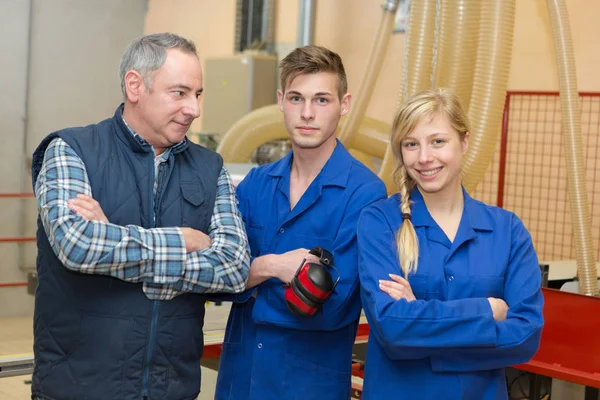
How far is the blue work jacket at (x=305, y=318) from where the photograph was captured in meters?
2.18

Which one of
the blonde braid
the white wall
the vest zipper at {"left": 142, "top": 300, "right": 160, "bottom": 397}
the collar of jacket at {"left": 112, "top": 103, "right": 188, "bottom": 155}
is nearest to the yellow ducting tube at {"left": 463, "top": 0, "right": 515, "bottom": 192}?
the blonde braid

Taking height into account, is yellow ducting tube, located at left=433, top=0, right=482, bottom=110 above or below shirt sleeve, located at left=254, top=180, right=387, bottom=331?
above

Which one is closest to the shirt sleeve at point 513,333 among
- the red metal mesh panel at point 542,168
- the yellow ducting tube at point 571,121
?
the yellow ducting tube at point 571,121

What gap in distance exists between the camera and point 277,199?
2.33 meters

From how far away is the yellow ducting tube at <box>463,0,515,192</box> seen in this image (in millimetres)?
3543

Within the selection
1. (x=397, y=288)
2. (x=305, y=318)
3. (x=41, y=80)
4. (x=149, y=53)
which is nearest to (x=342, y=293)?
(x=305, y=318)

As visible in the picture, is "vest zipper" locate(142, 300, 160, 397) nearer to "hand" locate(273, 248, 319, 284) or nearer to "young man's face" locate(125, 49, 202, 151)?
"hand" locate(273, 248, 319, 284)

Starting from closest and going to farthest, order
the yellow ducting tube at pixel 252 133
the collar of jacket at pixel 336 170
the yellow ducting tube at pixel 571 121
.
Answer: the collar of jacket at pixel 336 170
the yellow ducting tube at pixel 571 121
the yellow ducting tube at pixel 252 133

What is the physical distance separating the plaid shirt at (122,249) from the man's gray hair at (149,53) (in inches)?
10.5

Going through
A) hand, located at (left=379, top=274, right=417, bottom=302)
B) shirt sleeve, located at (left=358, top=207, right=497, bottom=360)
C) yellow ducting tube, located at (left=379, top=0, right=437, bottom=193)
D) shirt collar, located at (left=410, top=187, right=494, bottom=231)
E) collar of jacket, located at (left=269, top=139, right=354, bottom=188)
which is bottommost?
shirt sleeve, located at (left=358, top=207, right=497, bottom=360)

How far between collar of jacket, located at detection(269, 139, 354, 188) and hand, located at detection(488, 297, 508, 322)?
556mm

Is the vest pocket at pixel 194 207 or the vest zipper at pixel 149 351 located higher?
the vest pocket at pixel 194 207

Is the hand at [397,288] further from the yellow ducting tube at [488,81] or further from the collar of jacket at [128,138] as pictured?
the yellow ducting tube at [488,81]

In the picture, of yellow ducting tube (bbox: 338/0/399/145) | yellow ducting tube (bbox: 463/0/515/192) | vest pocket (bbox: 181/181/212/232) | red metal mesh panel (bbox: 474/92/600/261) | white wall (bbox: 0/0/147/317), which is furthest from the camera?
white wall (bbox: 0/0/147/317)
